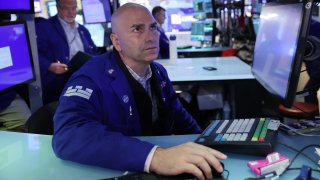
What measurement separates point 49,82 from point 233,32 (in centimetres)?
334

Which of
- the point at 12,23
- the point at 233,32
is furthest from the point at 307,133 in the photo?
the point at 233,32

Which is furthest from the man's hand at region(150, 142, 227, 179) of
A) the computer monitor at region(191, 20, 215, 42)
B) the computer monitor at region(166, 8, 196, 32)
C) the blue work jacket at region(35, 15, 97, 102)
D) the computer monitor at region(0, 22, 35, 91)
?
the computer monitor at region(166, 8, 196, 32)

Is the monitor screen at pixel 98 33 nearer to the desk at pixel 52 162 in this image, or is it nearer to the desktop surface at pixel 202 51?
the desktop surface at pixel 202 51

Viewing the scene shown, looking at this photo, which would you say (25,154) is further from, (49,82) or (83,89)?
(49,82)

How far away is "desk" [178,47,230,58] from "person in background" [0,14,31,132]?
3738 millimetres

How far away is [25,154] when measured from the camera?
1.09 meters

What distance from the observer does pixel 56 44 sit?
2.85 m

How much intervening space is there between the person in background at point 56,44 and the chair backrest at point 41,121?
118 centimetres

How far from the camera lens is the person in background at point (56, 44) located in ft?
9.02

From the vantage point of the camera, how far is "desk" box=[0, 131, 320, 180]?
3.02 feet

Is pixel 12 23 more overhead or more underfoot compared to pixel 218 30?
more overhead

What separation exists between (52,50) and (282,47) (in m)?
2.23

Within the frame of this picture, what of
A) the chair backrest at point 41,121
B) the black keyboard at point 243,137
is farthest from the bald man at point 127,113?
the chair backrest at point 41,121

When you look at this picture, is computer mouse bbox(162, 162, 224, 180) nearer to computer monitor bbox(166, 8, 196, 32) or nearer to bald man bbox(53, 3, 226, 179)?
bald man bbox(53, 3, 226, 179)
